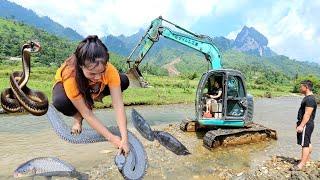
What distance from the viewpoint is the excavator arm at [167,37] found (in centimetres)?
1666

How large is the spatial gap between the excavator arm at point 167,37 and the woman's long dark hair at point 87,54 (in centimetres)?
1408

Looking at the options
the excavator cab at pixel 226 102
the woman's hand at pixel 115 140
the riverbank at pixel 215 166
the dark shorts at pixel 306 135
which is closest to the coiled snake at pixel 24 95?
the woman's hand at pixel 115 140

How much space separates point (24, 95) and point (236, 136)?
11748 millimetres

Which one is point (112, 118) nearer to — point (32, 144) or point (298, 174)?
point (32, 144)

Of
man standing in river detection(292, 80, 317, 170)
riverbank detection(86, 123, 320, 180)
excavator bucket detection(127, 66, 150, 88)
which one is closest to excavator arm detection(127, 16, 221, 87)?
excavator bucket detection(127, 66, 150, 88)

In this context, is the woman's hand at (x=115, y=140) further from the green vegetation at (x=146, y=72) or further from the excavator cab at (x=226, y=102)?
the excavator cab at (x=226, y=102)

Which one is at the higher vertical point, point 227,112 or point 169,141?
point 169,141

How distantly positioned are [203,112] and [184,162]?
3.87 meters

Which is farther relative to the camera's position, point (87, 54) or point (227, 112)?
point (227, 112)

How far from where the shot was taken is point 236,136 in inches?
538

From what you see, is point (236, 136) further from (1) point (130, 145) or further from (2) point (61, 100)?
(2) point (61, 100)

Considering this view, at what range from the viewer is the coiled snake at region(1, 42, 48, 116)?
2.42 m

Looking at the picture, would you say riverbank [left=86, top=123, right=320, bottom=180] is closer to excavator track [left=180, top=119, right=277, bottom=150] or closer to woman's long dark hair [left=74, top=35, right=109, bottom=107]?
excavator track [left=180, top=119, right=277, bottom=150]

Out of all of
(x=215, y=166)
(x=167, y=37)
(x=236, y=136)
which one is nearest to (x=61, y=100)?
(x=215, y=166)
